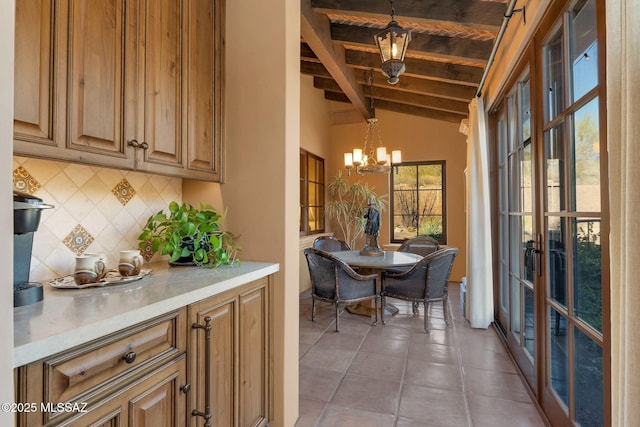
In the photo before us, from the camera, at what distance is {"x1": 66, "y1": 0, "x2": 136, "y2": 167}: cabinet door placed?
1.12 metres

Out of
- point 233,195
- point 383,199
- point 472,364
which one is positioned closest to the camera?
point 233,195

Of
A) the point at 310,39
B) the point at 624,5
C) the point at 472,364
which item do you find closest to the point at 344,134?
the point at 310,39

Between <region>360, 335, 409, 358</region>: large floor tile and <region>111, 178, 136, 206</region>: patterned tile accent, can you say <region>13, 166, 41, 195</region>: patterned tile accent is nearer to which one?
<region>111, 178, 136, 206</region>: patterned tile accent

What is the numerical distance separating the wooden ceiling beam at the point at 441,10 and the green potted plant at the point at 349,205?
3.46m

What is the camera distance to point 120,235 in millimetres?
1627

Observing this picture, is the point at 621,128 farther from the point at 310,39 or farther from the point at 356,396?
the point at 310,39

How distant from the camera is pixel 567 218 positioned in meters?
1.59

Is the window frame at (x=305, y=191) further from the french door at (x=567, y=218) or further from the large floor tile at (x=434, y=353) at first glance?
the french door at (x=567, y=218)

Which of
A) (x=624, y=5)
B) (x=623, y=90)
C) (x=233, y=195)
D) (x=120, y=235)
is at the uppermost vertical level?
(x=624, y=5)

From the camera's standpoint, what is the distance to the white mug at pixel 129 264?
134 cm

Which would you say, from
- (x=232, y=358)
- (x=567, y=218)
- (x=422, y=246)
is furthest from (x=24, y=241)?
(x=422, y=246)

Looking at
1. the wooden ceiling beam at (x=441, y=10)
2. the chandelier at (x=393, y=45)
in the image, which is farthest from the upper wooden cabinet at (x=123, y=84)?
the wooden ceiling beam at (x=441, y=10)

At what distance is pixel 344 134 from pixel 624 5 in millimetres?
5826

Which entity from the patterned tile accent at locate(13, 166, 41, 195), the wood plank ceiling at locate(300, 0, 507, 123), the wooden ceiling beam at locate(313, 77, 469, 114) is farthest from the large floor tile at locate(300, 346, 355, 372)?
the wooden ceiling beam at locate(313, 77, 469, 114)
